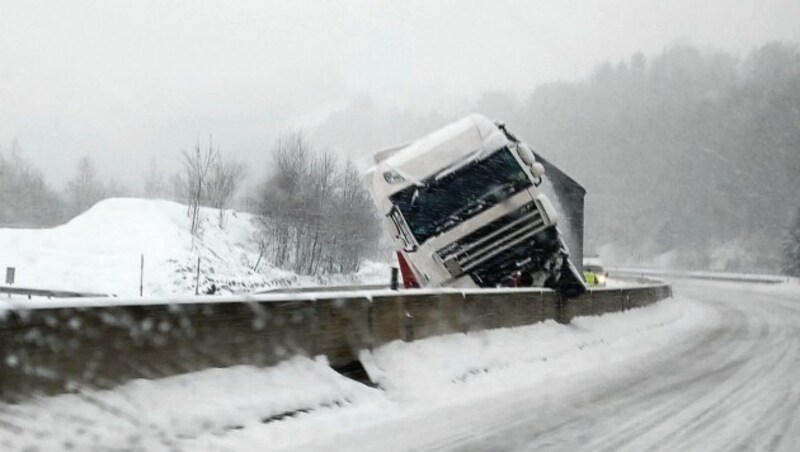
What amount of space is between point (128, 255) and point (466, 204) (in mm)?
27604

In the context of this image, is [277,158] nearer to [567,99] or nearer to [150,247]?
[150,247]

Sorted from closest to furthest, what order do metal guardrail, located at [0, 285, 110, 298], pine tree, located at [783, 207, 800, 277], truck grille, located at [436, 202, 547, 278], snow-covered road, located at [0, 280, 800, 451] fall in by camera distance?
snow-covered road, located at [0, 280, 800, 451] → truck grille, located at [436, 202, 547, 278] → metal guardrail, located at [0, 285, 110, 298] → pine tree, located at [783, 207, 800, 277]

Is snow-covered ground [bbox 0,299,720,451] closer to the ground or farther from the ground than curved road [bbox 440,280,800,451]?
farther from the ground

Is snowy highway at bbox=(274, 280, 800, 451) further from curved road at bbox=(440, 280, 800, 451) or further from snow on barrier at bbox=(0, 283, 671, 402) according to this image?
snow on barrier at bbox=(0, 283, 671, 402)

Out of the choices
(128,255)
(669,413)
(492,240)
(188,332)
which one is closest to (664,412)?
(669,413)

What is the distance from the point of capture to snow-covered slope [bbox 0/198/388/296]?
3378 cm

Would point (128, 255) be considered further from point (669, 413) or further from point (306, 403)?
point (669, 413)

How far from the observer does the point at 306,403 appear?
675cm

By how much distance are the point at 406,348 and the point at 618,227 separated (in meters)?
122

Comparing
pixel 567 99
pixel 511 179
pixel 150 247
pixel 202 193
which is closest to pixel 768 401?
pixel 511 179

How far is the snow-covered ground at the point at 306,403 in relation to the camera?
5.11 m

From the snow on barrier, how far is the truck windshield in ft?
12.7

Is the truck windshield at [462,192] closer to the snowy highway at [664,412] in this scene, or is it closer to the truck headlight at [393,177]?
the truck headlight at [393,177]

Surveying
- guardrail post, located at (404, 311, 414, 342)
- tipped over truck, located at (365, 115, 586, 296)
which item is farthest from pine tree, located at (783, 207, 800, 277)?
guardrail post, located at (404, 311, 414, 342)
